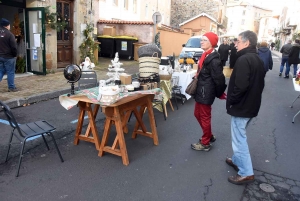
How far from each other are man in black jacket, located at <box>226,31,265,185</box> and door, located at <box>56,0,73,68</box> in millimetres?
8887

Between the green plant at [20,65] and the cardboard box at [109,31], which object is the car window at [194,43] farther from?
the green plant at [20,65]

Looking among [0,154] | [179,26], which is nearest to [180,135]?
[0,154]

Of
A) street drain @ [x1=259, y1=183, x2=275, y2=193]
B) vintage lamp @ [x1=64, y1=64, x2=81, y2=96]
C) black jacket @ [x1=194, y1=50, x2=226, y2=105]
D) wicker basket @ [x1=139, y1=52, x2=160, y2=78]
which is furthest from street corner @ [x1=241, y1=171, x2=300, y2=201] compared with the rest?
vintage lamp @ [x1=64, y1=64, x2=81, y2=96]

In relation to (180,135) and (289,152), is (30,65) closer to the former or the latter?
(180,135)

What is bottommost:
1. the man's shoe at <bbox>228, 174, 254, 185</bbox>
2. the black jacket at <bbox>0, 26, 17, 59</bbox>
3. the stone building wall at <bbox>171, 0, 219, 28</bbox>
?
the man's shoe at <bbox>228, 174, 254, 185</bbox>

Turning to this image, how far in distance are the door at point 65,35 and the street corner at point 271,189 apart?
30.4 ft

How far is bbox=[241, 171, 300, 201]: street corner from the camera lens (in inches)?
118

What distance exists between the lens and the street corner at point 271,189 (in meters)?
3.00

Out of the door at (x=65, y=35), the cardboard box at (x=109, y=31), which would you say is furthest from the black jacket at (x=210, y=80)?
the cardboard box at (x=109, y=31)

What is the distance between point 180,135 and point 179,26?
3030 centimetres

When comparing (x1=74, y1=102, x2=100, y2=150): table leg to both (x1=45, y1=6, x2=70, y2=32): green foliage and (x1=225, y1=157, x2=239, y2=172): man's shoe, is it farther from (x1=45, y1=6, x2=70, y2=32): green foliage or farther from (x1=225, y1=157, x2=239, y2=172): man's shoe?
(x1=45, y1=6, x2=70, y2=32): green foliage

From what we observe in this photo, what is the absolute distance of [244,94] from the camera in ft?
9.86

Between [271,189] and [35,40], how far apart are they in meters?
8.46

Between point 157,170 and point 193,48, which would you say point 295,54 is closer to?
point 193,48
